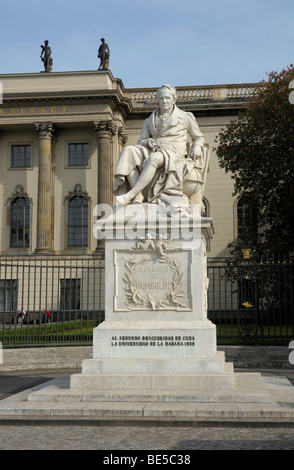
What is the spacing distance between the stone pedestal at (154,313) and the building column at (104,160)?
2885 cm

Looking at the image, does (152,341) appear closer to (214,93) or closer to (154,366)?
(154,366)

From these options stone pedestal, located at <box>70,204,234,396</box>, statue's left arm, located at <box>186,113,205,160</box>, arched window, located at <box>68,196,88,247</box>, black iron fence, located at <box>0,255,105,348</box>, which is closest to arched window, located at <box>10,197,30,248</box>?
arched window, located at <box>68,196,88,247</box>

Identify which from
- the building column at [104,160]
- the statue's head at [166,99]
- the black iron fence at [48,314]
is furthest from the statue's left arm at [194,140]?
the building column at [104,160]

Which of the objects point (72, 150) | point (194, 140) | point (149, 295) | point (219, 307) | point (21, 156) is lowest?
point (219, 307)

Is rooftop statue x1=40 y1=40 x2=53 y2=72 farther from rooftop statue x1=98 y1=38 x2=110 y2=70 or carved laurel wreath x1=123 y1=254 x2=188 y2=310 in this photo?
carved laurel wreath x1=123 y1=254 x2=188 y2=310

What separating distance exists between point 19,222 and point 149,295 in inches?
1290

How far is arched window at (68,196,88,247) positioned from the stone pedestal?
3063 cm

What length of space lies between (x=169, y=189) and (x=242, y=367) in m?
6.46

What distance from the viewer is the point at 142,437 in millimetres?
5512

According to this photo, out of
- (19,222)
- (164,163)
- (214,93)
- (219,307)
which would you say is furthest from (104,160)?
(164,163)

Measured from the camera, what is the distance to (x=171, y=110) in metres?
8.40

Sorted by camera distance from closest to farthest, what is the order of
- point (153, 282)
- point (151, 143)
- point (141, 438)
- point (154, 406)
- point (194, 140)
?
point (141, 438)
point (154, 406)
point (153, 282)
point (151, 143)
point (194, 140)
